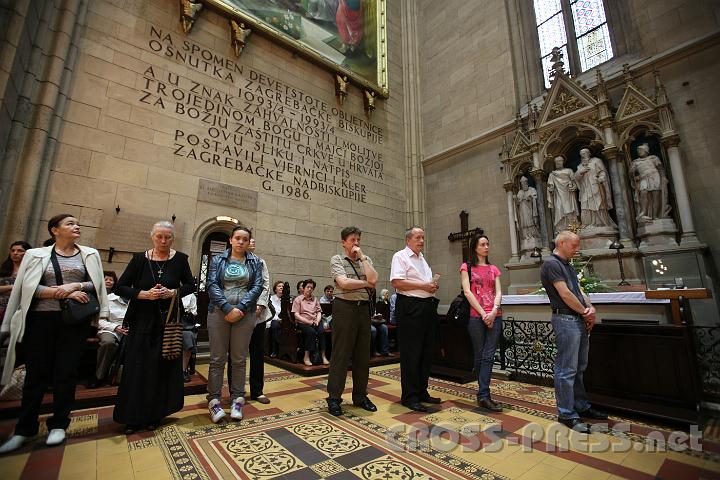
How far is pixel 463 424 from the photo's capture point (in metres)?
2.66

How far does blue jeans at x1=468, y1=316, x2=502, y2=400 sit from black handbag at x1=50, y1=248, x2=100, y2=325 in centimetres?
303

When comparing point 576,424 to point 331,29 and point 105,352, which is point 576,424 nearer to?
point 105,352

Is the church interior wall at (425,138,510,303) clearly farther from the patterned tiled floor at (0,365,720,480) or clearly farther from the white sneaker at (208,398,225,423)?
the white sneaker at (208,398,225,423)

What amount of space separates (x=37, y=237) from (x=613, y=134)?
1001cm

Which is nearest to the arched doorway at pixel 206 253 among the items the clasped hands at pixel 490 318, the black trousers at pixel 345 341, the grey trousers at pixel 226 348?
the grey trousers at pixel 226 348

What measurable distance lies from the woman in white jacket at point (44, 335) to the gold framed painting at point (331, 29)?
23.4 feet

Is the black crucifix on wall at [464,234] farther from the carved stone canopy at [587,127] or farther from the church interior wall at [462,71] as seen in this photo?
the church interior wall at [462,71]

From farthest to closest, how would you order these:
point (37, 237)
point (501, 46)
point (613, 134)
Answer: point (501, 46) < point (613, 134) < point (37, 237)

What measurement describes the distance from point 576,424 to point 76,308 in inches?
145

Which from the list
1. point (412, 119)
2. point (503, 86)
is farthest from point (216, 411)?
point (412, 119)

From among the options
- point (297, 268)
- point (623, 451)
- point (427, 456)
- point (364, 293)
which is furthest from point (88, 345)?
point (623, 451)

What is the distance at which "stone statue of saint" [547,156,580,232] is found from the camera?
6.81m

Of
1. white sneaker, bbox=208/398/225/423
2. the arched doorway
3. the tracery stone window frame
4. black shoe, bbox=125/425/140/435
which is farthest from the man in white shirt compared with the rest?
the tracery stone window frame

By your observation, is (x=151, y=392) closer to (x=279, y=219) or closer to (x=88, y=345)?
(x=88, y=345)
